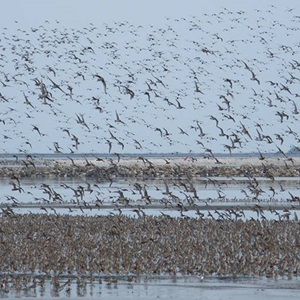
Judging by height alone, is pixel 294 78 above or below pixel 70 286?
above

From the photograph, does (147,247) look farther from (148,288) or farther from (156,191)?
(156,191)

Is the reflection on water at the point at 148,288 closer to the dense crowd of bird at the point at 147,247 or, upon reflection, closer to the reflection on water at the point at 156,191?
the dense crowd of bird at the point at 147,247

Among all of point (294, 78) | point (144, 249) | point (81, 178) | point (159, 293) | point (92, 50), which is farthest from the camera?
point (81, 178)

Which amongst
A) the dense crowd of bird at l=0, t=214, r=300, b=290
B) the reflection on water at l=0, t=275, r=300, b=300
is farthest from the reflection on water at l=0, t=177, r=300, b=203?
the reflection on water at l=0, t=275, r=300, b=300

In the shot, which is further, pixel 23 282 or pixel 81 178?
pixel 81 178

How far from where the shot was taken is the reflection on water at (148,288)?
87.4 feet

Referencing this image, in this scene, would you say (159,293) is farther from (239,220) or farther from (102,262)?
(239,220)

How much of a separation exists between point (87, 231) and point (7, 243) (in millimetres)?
4761

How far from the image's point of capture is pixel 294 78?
3922 cm

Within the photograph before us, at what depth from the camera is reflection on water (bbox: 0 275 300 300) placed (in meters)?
26.6

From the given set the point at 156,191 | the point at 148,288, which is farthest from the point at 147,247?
the point at 156,191

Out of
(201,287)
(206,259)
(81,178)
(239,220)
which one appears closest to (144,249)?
(206,259)

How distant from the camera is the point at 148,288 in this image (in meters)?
27.6

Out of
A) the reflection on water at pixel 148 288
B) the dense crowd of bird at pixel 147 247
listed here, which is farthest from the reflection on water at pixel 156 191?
the reflection on water at pixel 148 288
